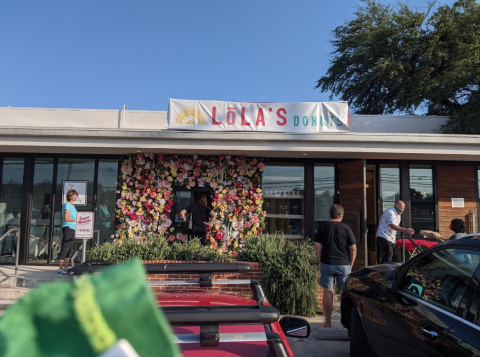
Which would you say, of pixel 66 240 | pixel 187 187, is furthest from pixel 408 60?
pixel 66 240

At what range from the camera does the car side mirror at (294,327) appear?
2.21 metres

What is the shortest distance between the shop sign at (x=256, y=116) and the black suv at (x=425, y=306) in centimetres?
492

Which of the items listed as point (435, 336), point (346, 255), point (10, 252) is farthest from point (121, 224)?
point (435, 336)

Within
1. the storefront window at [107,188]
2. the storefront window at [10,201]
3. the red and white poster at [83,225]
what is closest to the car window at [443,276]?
the red and white poster at [83,225]

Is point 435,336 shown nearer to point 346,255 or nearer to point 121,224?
point 346,255

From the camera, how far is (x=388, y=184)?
30.7ft

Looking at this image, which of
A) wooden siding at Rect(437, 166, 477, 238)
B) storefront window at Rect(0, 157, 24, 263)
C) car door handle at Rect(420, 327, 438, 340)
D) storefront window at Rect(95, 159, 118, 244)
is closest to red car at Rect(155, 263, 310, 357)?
car door handle at Rect(420, 327, 438, 340)

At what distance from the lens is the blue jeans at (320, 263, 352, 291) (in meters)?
5.26

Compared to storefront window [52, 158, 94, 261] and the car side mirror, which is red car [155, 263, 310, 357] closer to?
the car side mirror

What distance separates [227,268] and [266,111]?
244 inches

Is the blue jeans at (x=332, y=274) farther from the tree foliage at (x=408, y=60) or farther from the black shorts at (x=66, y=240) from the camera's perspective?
the tree foliage at (x=408, y=60)

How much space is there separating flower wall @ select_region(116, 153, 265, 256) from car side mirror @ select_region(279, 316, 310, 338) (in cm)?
651

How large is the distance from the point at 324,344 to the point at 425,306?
2513 mm

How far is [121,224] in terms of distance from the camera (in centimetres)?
881
